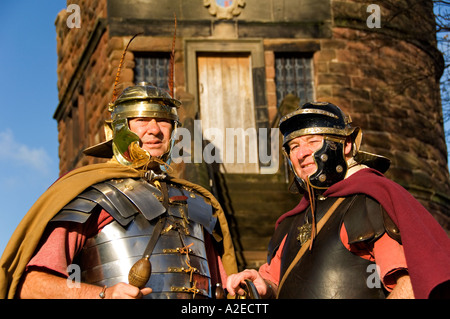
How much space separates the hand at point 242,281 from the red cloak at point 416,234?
2.49ft

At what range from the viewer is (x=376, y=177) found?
5277mm

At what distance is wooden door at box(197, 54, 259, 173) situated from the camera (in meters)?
15.9

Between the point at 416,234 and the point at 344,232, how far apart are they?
0.49 meters

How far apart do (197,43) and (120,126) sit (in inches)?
423

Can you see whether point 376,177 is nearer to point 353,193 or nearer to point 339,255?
point 353,193

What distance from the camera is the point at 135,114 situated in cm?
577

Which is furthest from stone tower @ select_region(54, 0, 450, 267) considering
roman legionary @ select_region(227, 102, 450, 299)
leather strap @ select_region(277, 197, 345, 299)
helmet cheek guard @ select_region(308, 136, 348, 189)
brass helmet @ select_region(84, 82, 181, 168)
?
leather strap @ select_region(277, 197, 345, 299)

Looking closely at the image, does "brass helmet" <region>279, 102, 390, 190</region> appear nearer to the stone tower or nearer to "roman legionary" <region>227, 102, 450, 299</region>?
"roman legionary" <region>227, 102, 450, 299</region>

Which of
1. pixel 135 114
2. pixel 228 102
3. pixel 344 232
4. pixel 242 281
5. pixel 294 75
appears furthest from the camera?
pixel 294 75

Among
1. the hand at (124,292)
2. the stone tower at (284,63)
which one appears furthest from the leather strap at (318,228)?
the stone tower at (284,63)

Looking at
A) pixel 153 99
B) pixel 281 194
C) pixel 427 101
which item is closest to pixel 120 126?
pixel 153 99

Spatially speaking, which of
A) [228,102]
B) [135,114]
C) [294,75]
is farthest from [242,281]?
[294,75]

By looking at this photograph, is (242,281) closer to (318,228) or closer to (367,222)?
(318,228)

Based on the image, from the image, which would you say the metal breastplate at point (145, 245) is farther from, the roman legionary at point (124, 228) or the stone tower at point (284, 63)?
the stone tower at point (284, 63)
